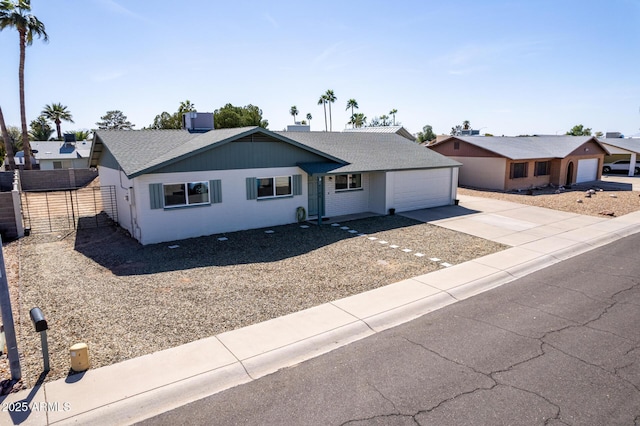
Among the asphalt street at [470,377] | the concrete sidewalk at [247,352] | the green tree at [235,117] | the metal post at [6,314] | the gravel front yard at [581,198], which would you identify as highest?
the green tree at [235,117]

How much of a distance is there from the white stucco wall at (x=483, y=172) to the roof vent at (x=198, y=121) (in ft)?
63.6

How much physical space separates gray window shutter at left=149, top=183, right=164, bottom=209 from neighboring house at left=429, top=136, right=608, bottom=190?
2406cm

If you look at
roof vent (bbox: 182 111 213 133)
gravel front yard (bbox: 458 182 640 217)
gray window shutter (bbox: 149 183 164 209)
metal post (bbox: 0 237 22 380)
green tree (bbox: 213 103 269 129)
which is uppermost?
green tree (bbox: 213 103 269 129)

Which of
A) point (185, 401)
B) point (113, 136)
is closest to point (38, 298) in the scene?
point (185, 401)

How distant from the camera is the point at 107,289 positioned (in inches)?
409

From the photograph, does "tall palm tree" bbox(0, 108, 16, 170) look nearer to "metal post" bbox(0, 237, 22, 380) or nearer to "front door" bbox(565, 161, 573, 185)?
"metal post" bbox(0, 237, 22, 380)

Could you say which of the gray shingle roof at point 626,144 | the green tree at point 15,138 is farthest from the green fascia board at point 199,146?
the green tree at point 15,138

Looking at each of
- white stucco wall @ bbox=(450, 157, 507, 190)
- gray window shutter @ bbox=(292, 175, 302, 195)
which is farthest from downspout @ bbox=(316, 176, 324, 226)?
white stucco wall @ bbox=(450, 157, 507, 190)

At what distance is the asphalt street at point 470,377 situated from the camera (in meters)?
5.62

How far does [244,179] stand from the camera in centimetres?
1680

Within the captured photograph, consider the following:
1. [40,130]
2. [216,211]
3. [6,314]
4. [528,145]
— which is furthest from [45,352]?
[40,130]

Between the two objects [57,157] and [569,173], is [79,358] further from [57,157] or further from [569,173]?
[57,157]

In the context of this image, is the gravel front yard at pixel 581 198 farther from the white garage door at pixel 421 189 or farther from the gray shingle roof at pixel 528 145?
the white garage door at pixel 421 189

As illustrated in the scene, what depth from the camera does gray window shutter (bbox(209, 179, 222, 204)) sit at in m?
16.0
